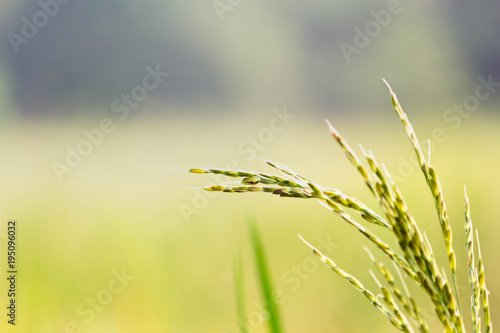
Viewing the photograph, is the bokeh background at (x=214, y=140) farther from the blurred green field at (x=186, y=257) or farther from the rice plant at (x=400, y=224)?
the rice plant at (x=400, y=224)

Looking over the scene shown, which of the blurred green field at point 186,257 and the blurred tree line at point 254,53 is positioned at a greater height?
the blurred tree line at point 254,53

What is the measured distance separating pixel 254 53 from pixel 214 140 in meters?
1.13

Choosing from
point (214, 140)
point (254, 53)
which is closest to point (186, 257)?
point (214, 140)

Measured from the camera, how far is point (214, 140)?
301 cm

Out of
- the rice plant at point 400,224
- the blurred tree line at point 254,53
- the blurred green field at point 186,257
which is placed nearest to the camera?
the rice plant at point 400,224

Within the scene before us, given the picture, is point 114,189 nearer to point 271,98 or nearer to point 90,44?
point 271,98

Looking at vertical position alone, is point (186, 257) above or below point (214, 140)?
below

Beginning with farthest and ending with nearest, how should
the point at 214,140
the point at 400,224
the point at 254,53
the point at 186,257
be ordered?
the point at 254,53 → the point at 214,140 → the point at 186,257 → the point at 400,224

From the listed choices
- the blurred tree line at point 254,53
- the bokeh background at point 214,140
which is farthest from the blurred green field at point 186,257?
the blurred tree line at point 254,53

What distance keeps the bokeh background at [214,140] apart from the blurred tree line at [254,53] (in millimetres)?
17

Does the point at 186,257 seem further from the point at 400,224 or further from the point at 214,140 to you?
the point at 214,140

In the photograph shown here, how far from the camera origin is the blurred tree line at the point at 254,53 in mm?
3582

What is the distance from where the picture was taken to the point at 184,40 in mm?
A: 3678

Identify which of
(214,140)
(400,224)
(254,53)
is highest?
(254,53)
